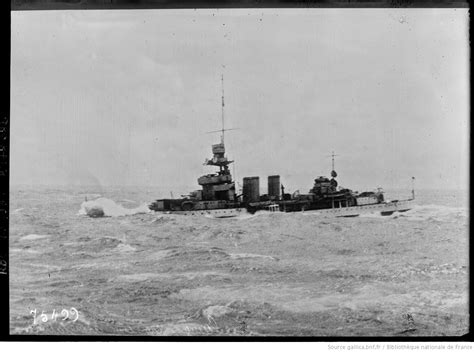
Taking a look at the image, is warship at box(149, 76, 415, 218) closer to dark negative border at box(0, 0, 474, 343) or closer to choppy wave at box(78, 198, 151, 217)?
choppy wave at box(78, 198, 151, 217)

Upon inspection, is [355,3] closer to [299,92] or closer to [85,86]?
[299,92]

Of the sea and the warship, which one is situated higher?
the warship

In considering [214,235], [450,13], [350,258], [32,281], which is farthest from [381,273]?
[32,281]

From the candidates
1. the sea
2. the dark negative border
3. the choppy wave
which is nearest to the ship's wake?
the sea

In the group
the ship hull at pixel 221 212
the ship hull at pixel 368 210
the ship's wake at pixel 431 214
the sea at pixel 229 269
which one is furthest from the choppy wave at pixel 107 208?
the ship's wake at pixel 431 214

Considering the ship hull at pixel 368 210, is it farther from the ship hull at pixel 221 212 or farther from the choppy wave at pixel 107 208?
the choppy wave at pixel 107 208

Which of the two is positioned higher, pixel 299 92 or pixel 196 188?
pixel 299 92

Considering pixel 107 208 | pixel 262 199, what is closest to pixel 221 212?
pixel 262 199
